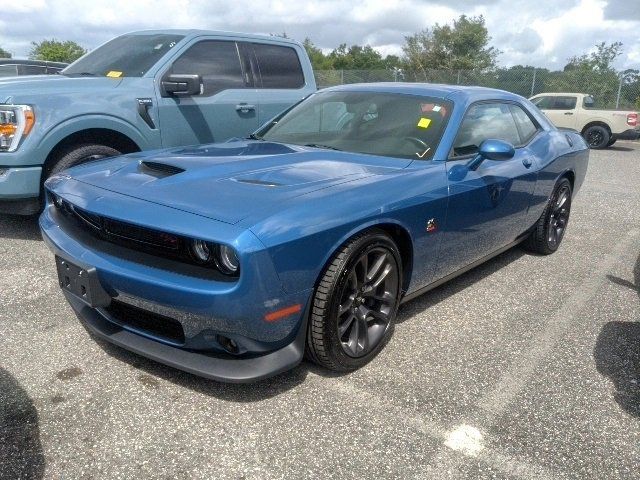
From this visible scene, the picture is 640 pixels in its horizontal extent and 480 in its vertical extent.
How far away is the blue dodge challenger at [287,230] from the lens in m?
2.19

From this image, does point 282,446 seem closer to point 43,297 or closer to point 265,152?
point 265,152

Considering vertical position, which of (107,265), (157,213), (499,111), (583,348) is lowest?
(583,348)

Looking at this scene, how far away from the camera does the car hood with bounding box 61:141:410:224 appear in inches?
91.7

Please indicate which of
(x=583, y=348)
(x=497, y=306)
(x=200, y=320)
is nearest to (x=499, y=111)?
(x=497, y=306)

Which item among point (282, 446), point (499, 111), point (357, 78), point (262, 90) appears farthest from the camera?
point (357, 78)

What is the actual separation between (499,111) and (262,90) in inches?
102

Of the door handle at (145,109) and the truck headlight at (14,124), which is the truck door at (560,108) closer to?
the door handle at (145,109)

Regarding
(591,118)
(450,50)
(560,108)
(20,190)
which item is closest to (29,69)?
(20,190)

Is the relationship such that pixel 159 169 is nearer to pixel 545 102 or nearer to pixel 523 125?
pixel 523 125

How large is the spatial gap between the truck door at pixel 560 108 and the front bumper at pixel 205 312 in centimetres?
1457

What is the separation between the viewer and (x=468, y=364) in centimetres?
289

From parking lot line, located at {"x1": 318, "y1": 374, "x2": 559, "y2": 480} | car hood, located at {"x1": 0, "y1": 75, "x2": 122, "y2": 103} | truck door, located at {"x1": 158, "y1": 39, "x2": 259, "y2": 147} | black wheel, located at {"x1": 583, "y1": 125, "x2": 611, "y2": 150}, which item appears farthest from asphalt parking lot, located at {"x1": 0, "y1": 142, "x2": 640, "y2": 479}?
black wheel, located at {"x1": 583, "y1": 125, "x2": 611, "y2": 150}

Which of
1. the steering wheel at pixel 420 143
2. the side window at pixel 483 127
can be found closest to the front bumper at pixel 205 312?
the steering wheel at pixel 420 143

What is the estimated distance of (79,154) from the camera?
4391 mm
